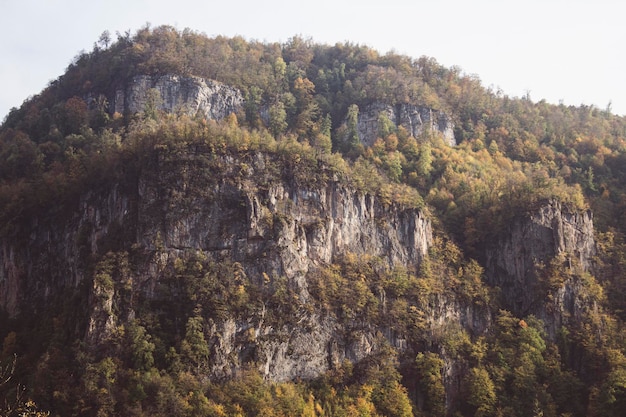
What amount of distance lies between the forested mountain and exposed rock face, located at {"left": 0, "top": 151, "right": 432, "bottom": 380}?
19 cm

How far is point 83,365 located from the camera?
53.8 m

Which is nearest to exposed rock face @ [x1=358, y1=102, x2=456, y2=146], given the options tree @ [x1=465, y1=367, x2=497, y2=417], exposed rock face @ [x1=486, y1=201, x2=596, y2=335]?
exposed rock face @ [x1=486, y1=201, x2=596, y2=335]

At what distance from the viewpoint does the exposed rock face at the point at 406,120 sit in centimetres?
9250

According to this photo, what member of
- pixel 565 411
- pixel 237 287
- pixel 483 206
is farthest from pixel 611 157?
pixel 237 287

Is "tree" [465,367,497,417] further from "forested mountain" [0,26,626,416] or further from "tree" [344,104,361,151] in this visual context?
"tree" [344,104,361,151]

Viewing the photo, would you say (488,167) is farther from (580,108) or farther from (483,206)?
(580,108)

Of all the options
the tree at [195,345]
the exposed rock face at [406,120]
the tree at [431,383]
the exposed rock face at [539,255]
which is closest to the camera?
the tree at [195,345]

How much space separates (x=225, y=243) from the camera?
207 ft

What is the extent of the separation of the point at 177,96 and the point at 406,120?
31294mm

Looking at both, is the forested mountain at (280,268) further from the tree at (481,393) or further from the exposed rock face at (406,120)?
the exposed rock face at (406,120)

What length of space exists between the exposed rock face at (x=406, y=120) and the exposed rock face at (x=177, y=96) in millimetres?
18228

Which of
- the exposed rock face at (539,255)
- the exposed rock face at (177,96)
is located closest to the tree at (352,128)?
the exposed rock face at (177,96)

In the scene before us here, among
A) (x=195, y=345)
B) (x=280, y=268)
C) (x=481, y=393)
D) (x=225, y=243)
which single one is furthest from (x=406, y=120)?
(x=195, y=345)

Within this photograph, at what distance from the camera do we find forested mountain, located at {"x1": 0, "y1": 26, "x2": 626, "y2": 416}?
56344 mm
